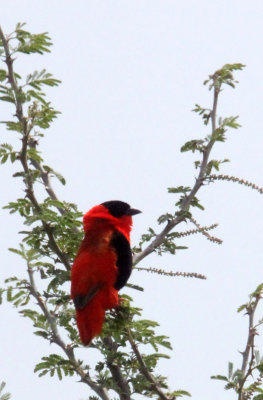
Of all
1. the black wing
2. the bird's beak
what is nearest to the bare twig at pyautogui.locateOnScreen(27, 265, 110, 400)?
the black wing

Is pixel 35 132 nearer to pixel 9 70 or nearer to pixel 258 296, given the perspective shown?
pixel 9 70

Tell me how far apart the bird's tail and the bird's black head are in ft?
3.19

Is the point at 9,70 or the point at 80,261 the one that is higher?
the point at 9,70

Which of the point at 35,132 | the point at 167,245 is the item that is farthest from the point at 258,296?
the point at 35,132

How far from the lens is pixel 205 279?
5.66 meters

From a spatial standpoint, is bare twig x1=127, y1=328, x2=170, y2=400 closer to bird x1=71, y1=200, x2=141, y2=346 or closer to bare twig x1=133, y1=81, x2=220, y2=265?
bird x1=71, y1=200, x2=141, y2=346

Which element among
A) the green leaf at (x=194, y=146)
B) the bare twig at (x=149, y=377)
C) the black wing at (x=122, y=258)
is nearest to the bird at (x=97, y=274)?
the black wing at (x=122, y=258)

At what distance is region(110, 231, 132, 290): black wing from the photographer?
6.14 metres

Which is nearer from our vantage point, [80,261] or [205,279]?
[205,279]

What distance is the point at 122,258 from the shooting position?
625 centimetres

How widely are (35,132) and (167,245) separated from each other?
1.43m

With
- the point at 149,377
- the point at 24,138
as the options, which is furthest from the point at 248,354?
the point at 24,138

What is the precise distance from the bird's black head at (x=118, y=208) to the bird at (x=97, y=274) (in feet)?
1.06

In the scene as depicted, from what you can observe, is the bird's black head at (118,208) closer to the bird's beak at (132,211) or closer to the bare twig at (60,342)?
the bird's beak at (132,211)
